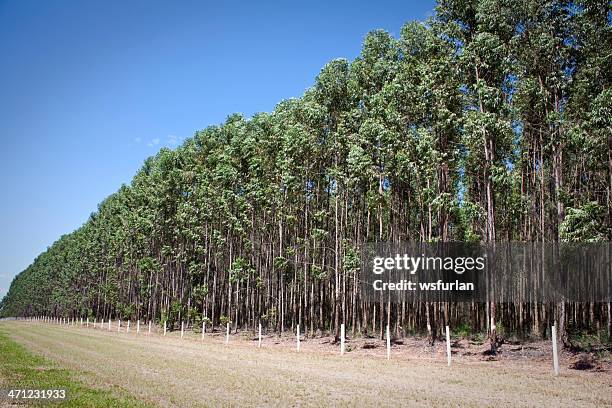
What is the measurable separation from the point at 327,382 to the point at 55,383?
Result: 775 centimetres

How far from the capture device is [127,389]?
39.5 ft

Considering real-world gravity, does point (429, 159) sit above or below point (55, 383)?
above

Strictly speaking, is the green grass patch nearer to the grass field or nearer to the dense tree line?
the grass field

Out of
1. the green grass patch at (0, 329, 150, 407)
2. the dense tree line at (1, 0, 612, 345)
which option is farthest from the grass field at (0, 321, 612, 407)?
the dense tree line at (1, 0, 612, 345)

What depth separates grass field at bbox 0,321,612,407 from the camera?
11258mm

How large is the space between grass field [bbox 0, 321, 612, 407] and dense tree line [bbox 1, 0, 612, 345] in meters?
6.48

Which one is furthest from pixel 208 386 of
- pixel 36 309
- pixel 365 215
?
pixel 36 309

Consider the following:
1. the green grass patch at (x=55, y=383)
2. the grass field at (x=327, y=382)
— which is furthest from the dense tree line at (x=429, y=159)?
the green grass patch at (x=55, y=383)

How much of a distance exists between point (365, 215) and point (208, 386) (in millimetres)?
26622

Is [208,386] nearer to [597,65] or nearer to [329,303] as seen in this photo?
[597,65]

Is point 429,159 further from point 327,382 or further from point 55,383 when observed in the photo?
point 55,383

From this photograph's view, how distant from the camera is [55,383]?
1277 cm

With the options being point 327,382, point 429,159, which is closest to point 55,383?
point 327,382

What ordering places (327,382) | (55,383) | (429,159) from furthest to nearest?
(429,159)
(327,382)
(55,383)
